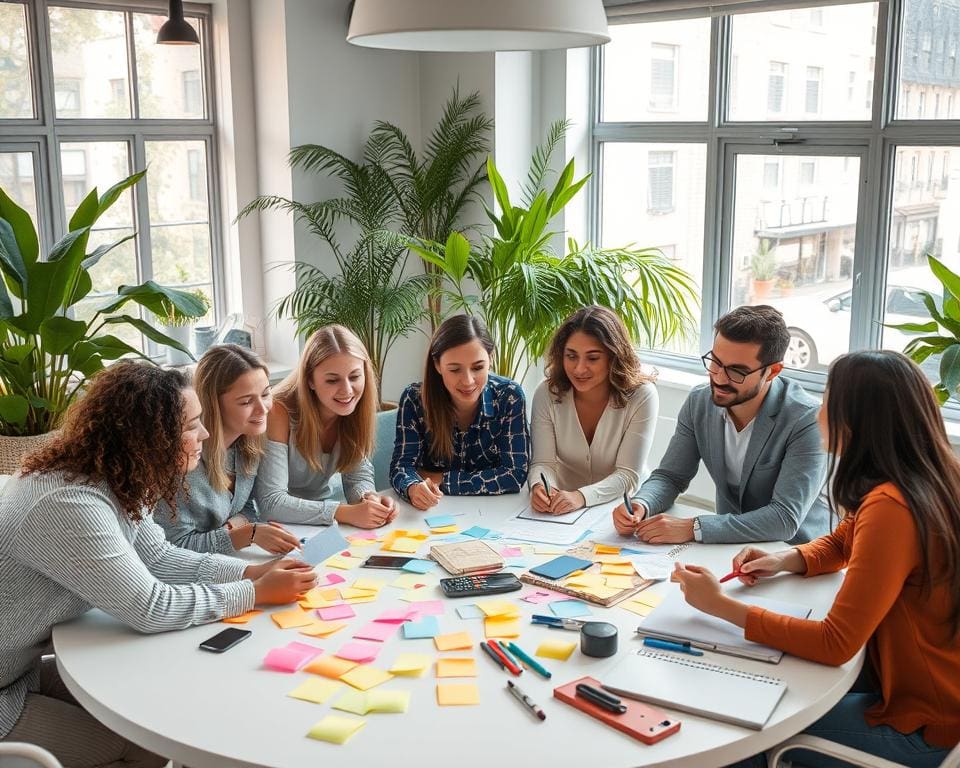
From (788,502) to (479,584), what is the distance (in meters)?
0.85

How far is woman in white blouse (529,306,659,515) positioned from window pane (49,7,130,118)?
2953 mm

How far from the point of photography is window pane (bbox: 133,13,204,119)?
5.02m

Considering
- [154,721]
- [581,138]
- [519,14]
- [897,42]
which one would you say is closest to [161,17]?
[581,138]

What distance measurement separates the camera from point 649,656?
1.92m

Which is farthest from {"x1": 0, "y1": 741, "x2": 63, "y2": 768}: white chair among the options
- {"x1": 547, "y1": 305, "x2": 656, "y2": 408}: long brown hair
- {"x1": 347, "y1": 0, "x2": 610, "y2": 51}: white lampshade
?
{"x1": 547, "y1": 305, "x2": 656, "y2": 408}: long brown hair

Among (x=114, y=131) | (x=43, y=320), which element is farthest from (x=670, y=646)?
(x=114, y=131)

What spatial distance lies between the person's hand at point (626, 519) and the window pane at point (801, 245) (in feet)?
7.09

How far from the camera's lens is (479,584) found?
7.35 feet

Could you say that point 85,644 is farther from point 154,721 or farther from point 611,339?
point 611,339

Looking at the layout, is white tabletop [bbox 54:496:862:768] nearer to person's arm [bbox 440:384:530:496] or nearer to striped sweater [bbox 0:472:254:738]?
striped sweater [bbox 0:472:254:738]

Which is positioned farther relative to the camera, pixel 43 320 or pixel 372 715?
pixel 43 320

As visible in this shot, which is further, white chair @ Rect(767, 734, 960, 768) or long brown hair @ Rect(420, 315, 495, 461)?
long brown hair @ Rect(420, 315, 495, 461)

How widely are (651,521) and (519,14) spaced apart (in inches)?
50.0

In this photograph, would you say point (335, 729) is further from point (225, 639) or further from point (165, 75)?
point (165, 75)
